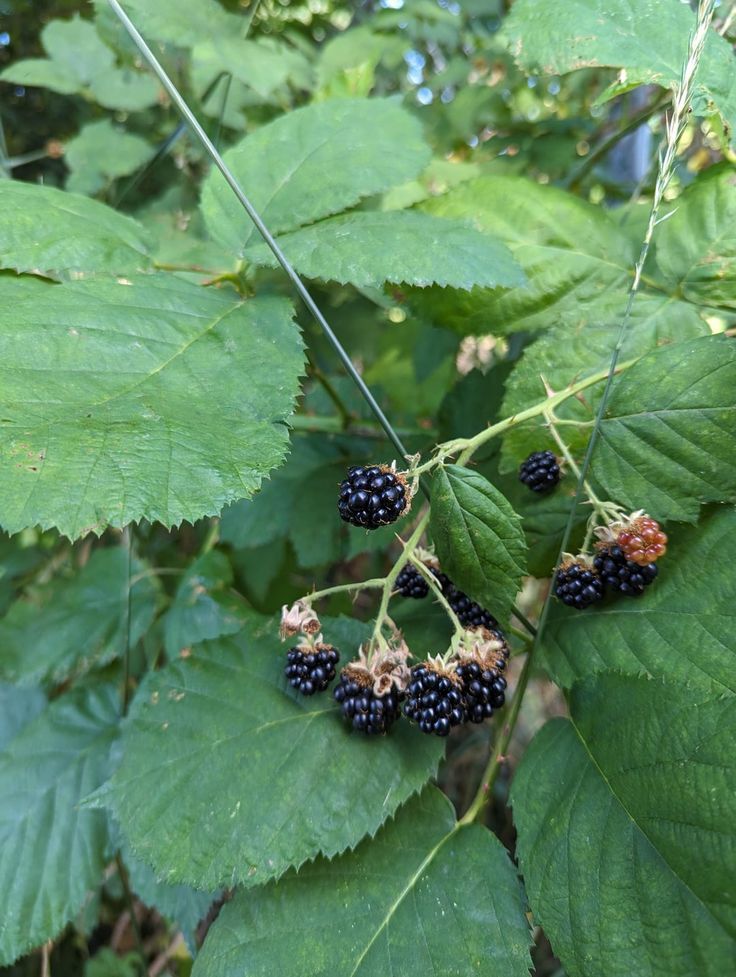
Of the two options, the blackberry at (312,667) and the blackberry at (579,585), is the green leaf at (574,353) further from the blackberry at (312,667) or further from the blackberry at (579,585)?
the blackberry at (312,667)

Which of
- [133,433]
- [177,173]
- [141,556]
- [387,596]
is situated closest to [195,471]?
[133,433]

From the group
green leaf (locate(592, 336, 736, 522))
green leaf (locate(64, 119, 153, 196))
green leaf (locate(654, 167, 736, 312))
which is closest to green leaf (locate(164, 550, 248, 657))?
green leaf (locate(592, 336, 736, 522))

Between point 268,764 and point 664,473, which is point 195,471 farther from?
point 664,473

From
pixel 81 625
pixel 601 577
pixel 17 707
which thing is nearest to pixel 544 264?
pixel 601 577

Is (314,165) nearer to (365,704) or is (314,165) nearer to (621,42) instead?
(621,42)

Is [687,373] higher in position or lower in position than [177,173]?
→ higher

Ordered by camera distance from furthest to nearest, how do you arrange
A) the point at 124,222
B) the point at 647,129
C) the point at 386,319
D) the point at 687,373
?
the point at 647,129
the point at 386,319
the point at 124,222
the point at 687,373

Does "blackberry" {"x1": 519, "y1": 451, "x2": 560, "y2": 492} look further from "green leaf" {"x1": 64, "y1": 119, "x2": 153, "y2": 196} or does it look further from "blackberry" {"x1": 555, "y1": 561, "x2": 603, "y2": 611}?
"green leaf" {"x1": 64, "y1": 119, "x2": 153, "y2": 196}
